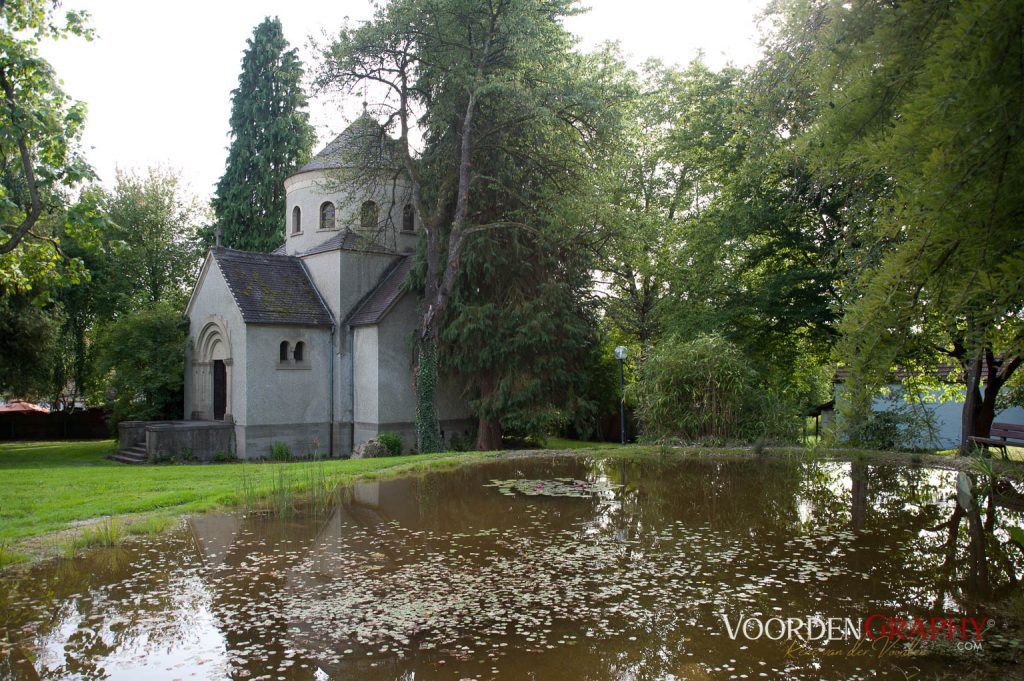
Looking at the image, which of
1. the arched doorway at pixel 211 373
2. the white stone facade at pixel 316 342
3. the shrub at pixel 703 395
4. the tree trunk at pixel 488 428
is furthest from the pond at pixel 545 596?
the arched doorway at pixel 211 373

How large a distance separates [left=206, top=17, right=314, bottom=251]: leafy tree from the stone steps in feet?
51.6

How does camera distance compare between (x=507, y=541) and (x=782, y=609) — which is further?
(x=507, y=541)

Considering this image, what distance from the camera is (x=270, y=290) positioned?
2586 centimetres

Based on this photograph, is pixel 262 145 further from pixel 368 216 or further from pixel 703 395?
pixel 703 395

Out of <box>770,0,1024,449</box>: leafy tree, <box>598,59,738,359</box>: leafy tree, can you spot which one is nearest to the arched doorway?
<box>598,59,738,359</box>: leafy tree

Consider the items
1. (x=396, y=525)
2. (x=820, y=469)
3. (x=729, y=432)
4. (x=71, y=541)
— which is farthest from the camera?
(x=729, y=432)

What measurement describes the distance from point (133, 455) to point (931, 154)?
2558cm

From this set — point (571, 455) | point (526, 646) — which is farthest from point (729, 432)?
point (526, 646)

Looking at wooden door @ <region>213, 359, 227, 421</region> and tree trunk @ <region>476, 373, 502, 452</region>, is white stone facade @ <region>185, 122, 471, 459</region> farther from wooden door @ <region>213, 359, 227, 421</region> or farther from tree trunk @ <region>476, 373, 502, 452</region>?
tree trunk @ <region>476, 373, 502, 452</region>

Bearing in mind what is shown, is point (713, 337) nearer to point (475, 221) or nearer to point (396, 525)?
point (475, 221)

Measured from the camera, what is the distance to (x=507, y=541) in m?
8.95

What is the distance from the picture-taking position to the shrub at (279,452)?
24.0 m

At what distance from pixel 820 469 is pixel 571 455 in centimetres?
582

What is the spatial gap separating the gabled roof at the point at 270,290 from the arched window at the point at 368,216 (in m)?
2.88
